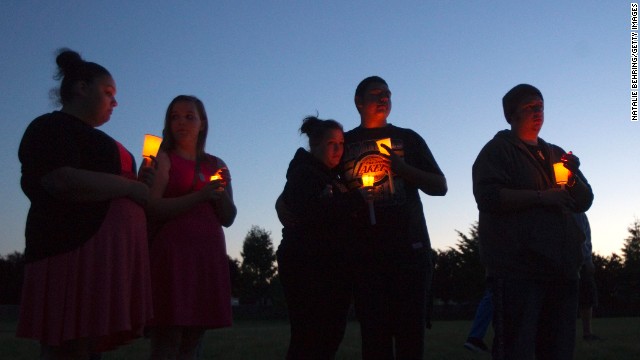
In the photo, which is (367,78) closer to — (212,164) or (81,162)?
(212,164)

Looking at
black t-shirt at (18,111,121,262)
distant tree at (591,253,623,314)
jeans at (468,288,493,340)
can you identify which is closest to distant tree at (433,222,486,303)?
distant tree at (591,253,623,314)

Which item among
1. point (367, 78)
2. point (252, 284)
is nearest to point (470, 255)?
point (252, 284)

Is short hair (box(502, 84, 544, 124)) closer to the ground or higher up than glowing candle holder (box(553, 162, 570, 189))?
higher up

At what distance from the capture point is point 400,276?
3459 millimetres

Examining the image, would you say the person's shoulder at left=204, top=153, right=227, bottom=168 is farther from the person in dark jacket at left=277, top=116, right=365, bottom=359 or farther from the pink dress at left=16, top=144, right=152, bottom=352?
the pink dress at left=16, top=144, right=152, bottom=352

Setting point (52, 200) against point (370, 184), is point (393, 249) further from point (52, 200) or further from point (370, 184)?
point (52, 200)

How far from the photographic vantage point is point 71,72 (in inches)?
128

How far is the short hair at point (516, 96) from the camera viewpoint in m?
4.04

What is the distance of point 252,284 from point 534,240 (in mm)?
78636

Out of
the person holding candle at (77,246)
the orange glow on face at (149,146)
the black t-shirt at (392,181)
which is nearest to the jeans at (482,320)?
the black t-shirt at (392,181)

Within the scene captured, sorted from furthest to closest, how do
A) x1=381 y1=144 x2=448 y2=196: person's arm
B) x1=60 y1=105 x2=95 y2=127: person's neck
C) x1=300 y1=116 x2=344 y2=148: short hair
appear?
1. x1=300 y1=116 x2=344 y2=148: short hair
2. x1=381 y1=144 x2=448 y2=196: person's arm
3. x1=60 y1=105 x2=95 y2=127: person's neck

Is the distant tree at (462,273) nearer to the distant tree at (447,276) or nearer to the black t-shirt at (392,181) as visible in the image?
the distant tree at (447,276)

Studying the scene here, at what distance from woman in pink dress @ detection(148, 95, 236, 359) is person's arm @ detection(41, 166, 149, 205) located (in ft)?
1.31

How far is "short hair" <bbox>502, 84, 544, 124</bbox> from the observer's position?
404 centimetres
